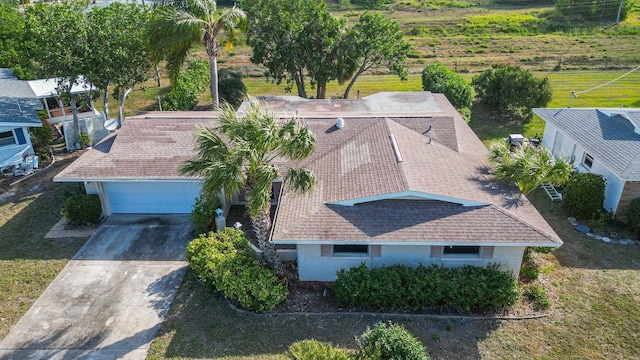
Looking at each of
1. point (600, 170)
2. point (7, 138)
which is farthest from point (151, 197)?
point (600, 170)

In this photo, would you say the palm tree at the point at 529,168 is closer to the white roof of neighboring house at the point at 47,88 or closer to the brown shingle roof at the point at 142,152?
the brown shingle roof at the point at 142,152

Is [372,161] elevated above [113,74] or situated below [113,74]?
below

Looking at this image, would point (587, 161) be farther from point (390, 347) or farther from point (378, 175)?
point (390, 347)

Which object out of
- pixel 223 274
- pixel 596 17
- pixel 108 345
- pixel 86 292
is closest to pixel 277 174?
pixel 223 274

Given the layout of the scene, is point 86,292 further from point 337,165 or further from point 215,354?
point 337,165

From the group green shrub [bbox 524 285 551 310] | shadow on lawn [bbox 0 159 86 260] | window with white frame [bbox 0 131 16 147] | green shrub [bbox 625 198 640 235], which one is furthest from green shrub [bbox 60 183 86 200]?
green shrub [bbox 625 198 640 235]

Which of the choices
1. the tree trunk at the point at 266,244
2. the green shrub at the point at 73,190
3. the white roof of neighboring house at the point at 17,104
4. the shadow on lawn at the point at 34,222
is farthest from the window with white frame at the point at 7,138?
the tree trunk at the point at 266,244

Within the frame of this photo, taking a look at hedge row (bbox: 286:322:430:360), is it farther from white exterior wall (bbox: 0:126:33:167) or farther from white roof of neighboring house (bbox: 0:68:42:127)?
white exterior wall (bbox: 0:126:33:167)
